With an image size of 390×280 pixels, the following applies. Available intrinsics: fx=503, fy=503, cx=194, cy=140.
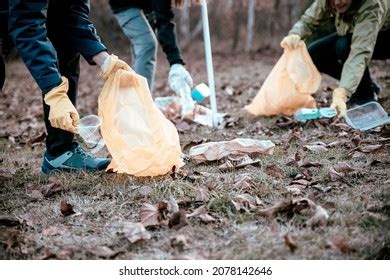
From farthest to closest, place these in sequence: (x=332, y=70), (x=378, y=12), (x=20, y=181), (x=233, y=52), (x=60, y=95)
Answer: (x=233, y=52) < (x=332, y=70) < (x=378, y=12) < (x=20, y=181) < (x=60, y=95)

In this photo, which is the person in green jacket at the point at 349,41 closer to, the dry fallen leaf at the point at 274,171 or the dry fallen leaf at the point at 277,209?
the dry fallen leaf at the point at 274,171

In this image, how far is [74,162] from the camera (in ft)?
8.04

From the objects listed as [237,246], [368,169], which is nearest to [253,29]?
[368,169]

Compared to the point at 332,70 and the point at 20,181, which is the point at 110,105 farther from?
the point at 332,70

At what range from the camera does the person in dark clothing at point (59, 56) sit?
6.79ft

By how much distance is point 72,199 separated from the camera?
2.12 metres

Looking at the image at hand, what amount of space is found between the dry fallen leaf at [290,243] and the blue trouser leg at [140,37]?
213cm

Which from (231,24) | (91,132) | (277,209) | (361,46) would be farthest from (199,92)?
(231,24)

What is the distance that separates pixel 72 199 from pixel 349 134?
1.62 m

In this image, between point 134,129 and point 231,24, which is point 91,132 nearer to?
point 134,129

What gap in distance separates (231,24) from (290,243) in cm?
943
